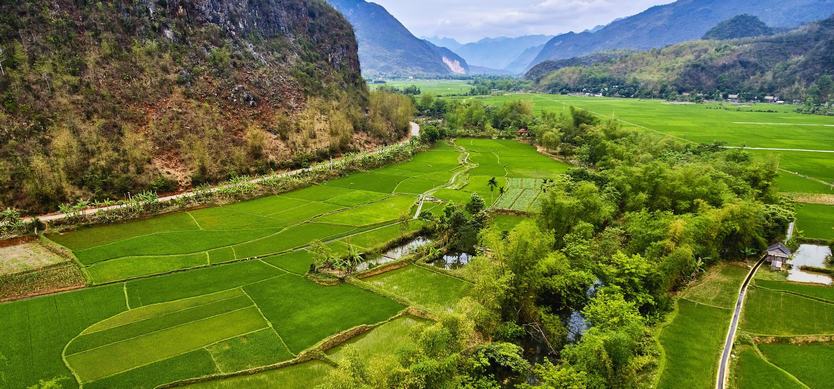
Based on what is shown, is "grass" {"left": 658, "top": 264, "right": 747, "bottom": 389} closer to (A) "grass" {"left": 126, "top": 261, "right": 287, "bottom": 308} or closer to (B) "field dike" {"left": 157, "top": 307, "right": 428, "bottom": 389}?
(B) "field dike" {"left": 157, "top": 307, "right": 428, "bottom": 389}

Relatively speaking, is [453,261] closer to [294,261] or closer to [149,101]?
[294,261]

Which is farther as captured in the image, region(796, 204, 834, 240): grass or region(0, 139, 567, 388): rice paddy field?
region(796, 204, 834, 240): grass

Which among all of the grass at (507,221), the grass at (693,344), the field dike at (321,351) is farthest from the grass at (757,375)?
the grass at (507,221)

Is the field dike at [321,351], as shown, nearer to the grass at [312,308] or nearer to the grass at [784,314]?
the grass at [312,308]

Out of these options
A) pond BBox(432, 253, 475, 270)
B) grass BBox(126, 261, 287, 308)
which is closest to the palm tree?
pond BBox(432, 253, 475, 270)

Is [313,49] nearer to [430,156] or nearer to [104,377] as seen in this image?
[430,156]

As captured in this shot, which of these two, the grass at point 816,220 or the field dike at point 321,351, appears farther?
the grass at point 816,220

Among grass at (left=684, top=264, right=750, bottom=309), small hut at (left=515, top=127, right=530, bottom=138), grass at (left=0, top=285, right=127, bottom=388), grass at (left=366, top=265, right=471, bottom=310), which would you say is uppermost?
small hut at (left=515, top=127, right=530, bottom=138)
